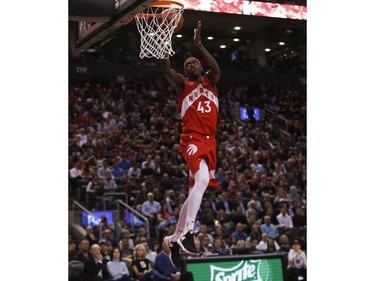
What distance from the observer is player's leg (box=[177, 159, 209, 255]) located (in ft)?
21.0

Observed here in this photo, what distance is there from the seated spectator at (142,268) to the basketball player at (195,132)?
224 inches

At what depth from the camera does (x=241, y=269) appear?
11492mm

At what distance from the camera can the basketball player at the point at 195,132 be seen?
644 centimetres

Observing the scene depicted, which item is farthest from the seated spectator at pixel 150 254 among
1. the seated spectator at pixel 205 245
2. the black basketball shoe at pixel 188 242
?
the black basketball shoe at pixel 188 242

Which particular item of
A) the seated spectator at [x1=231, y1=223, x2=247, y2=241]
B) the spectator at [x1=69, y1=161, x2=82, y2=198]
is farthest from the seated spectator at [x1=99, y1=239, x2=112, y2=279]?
the spectator at [x1=69, y1=161, x2=82, y2=198]

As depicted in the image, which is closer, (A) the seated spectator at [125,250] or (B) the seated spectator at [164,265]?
(B) the seated spectator at [164,265]

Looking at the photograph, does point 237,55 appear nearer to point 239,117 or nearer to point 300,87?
point 300,87

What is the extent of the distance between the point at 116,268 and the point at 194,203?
6406 millimetres

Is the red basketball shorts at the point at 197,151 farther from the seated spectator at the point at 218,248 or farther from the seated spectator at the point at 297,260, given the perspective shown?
the seated spectator at the point at 218,248

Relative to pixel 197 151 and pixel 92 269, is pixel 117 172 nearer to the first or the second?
pixel 92 269

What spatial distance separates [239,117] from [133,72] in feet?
12.7

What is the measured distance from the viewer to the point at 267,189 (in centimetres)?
1886

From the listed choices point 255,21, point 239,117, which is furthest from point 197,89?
point 255,21

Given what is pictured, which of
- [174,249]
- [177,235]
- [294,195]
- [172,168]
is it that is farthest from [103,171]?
[177,235]
